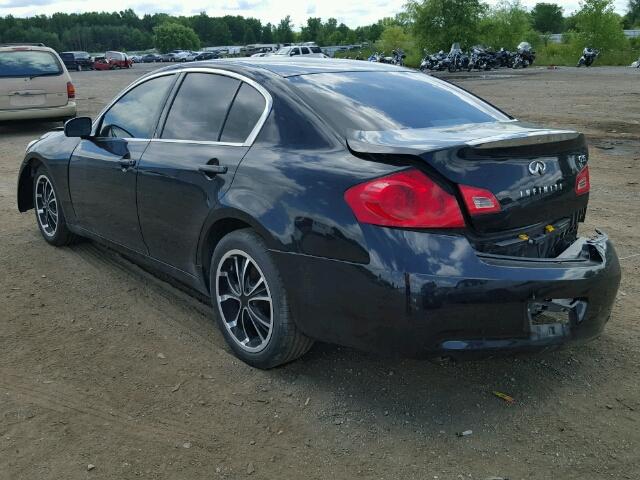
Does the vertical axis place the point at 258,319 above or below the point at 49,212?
above

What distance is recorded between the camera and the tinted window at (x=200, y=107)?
3.71 meters

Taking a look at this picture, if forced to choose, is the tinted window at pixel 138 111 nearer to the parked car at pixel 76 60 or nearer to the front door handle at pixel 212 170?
the front door handle at pixel 212 170

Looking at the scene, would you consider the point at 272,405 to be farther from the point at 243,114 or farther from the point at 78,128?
the point at 78,128

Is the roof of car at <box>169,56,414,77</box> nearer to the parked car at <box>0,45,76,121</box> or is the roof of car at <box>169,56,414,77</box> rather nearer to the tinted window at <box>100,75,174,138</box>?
the tinted window at <box>100,75,174,138</box>

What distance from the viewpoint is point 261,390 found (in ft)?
10.7

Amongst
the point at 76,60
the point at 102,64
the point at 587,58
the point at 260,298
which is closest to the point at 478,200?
the point at 260,298

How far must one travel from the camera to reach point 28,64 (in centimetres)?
1277

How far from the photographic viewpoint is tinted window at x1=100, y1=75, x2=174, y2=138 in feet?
13.8

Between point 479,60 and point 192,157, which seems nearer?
point 192,157

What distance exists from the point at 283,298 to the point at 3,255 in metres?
A: 3.35

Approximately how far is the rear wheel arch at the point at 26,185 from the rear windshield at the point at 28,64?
7891 mm

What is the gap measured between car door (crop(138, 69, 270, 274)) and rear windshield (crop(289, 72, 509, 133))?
1.08ft

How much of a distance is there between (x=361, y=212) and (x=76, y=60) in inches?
2627

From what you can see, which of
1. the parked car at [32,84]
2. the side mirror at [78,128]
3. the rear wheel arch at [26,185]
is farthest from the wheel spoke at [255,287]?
the parked car at [32,84]
